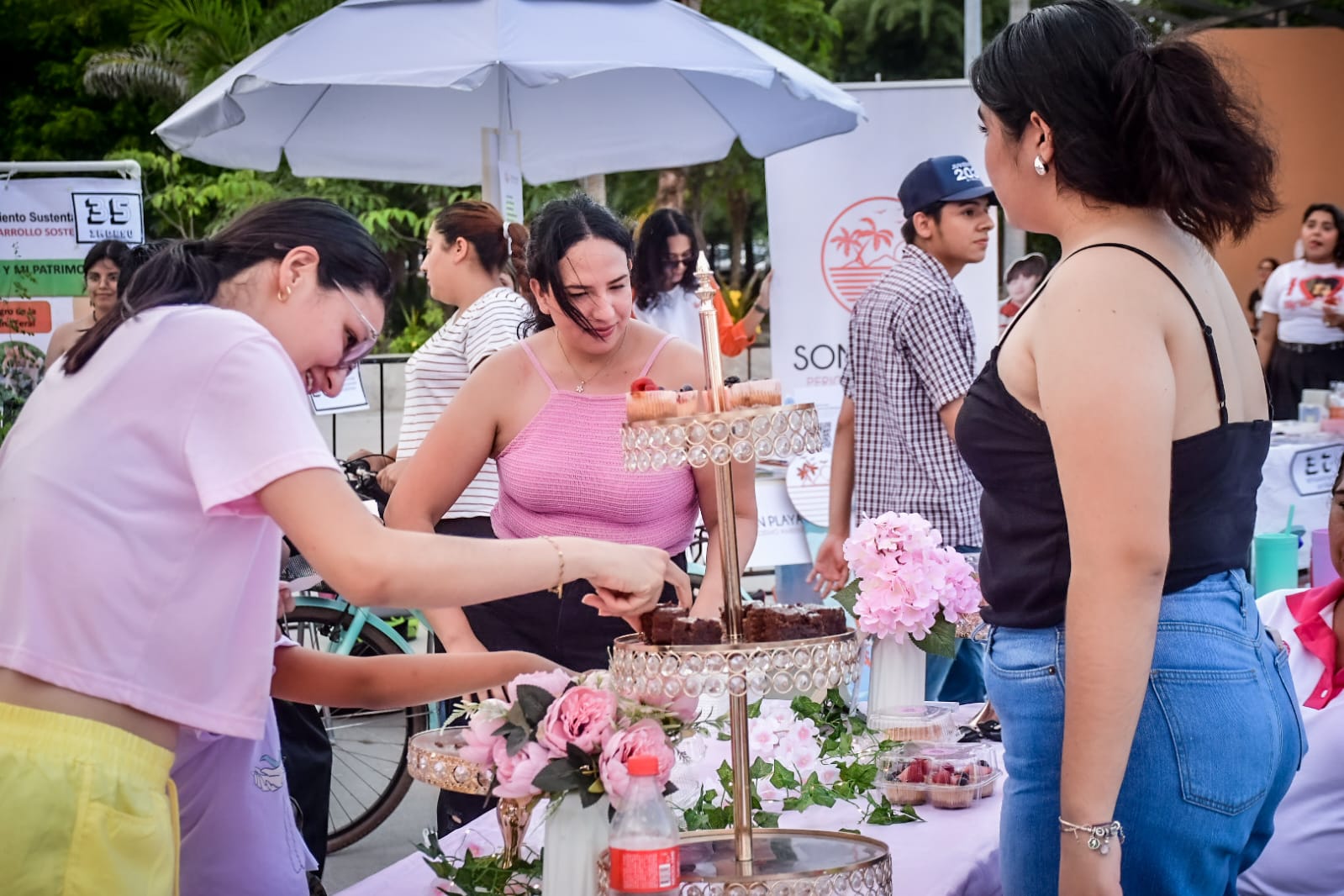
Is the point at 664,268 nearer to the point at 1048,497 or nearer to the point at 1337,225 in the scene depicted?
the point at 1048,497

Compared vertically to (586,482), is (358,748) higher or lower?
lower

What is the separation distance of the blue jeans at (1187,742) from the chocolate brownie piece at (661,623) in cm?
41

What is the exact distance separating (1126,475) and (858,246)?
4871 mm

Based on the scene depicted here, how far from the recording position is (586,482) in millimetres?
2863

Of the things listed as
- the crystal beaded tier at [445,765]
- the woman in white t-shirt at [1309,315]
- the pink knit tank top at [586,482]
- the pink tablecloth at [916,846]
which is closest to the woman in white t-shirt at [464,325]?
the pink knit tank top at [586,482]

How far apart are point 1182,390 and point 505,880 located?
103cm

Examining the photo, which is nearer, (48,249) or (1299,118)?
(48,249)

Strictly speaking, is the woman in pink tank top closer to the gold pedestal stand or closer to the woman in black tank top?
the gold pedestal stand

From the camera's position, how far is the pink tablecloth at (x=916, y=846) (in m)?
2.05

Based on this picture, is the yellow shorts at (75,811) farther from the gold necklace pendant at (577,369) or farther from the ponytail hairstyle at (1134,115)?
the gold necklace pendant at (577,369)

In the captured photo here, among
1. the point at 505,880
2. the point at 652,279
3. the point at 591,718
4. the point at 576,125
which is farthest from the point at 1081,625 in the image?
the point at 576,125

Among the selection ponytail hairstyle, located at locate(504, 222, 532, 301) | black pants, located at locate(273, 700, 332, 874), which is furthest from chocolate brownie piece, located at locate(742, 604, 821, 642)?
ponytail hairstyle, located at locate(504, 222, 532, 301)

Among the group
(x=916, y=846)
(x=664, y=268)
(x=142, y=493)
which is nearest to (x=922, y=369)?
(x=916, y=846)

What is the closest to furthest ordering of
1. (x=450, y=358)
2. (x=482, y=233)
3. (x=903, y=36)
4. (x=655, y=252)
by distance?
(x=450, y=358)
(x=482, y=233)
(x=655, y=252)
(x=903, y=36)
